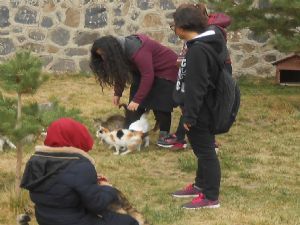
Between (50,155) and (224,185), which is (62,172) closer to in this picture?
(50,155)

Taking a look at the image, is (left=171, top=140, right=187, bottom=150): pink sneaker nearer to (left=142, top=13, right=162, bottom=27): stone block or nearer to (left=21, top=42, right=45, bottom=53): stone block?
(left=142, top=13, right=162, bottom=27): stone block

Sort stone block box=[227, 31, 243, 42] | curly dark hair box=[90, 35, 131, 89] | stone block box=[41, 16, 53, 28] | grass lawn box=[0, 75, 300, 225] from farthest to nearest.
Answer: stone block box=[41, 16, 53, 28] < stone block box=[227, 31, 243, 42] < curly dark hair box=[90, 35, 131, 89] < grass lawn box=[0, 75, 300, 225]

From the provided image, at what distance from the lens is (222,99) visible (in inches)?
191

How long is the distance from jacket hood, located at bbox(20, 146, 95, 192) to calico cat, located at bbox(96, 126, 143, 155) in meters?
3.03

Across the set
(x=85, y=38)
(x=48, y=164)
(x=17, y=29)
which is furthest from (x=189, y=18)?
(x=17, y=29)

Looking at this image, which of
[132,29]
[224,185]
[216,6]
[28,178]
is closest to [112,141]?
[224,185]

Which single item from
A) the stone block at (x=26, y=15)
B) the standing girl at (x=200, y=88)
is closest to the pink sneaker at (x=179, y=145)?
the standing girl at (x=200, y=88)

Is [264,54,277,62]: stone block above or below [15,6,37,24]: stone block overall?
below

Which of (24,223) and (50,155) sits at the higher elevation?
(50,155)

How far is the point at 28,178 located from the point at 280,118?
5.22 meters

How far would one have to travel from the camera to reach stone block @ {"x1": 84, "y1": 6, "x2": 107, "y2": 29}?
10938 millimetres

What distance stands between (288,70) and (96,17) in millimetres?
3220

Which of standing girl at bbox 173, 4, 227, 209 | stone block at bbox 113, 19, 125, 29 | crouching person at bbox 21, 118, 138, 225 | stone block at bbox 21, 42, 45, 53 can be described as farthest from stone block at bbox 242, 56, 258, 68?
crouching person at bbox 21, 118, 138, 225

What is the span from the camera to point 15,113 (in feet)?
16.5
